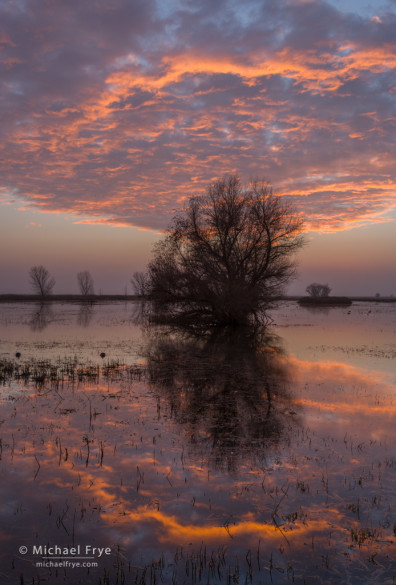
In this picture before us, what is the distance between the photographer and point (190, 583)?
4199 millimetres

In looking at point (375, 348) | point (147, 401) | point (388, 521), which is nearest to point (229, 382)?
point (147, 401)

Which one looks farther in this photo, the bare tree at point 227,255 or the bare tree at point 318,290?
the bare tree at point 318,290

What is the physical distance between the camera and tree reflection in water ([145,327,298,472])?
790 cm

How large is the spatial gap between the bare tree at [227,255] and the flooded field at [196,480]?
22.7m

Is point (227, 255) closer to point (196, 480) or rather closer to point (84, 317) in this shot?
point (84, 317)

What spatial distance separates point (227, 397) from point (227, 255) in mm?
26319

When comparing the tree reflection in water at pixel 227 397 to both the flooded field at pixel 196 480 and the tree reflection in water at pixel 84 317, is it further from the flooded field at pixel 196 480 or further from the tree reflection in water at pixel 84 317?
the tree reflection in water at pixel 84 317

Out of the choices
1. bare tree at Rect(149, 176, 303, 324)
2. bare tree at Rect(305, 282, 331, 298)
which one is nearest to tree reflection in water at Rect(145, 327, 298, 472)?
bare tree at Rect(149, 176, 303, 324)

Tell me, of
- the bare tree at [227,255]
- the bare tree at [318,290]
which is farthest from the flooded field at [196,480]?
the bare tree at [318,290]

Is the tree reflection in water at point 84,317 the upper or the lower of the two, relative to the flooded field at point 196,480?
upper

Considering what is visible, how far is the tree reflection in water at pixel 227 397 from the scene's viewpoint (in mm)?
7902

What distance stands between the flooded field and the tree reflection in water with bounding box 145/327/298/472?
0.20ft

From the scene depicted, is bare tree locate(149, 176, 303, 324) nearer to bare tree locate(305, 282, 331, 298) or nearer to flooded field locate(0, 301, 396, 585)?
flooded field locate(0, 301, 396, 585)

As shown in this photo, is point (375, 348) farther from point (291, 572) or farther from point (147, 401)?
point (291, 572)
